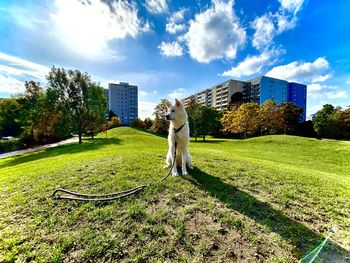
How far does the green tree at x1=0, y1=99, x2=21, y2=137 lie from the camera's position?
3829cm

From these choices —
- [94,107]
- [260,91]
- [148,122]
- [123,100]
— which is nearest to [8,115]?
[94,107]

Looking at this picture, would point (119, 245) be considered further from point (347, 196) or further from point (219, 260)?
point (347, 196)

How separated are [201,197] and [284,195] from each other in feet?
7.50

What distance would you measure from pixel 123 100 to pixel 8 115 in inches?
2609

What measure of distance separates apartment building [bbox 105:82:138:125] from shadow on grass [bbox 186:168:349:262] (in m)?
101

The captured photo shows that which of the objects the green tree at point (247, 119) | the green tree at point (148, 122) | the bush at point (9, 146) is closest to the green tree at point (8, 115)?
the bush at point (9, 146)

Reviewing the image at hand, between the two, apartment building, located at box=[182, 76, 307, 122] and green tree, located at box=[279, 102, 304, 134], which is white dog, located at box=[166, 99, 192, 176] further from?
apartment building, located at box=[182, 76, 307, 122]

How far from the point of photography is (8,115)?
4050 centimetres

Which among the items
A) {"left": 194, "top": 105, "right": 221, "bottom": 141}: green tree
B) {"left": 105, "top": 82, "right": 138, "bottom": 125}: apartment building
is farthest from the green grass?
{"left": 105, "top": 82, "right": 138, "bottom": 125}: apartment building

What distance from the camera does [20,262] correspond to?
6.83 feet

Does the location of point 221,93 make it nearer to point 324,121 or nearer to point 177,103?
point 324,121

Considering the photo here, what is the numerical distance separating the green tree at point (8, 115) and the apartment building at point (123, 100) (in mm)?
56990

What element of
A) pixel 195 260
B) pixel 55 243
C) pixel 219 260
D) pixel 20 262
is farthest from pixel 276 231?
pixel 20 262

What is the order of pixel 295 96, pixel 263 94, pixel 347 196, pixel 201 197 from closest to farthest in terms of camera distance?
pixel 201 197, pixel 347 196, pixel 263 94, pixel 295 96
